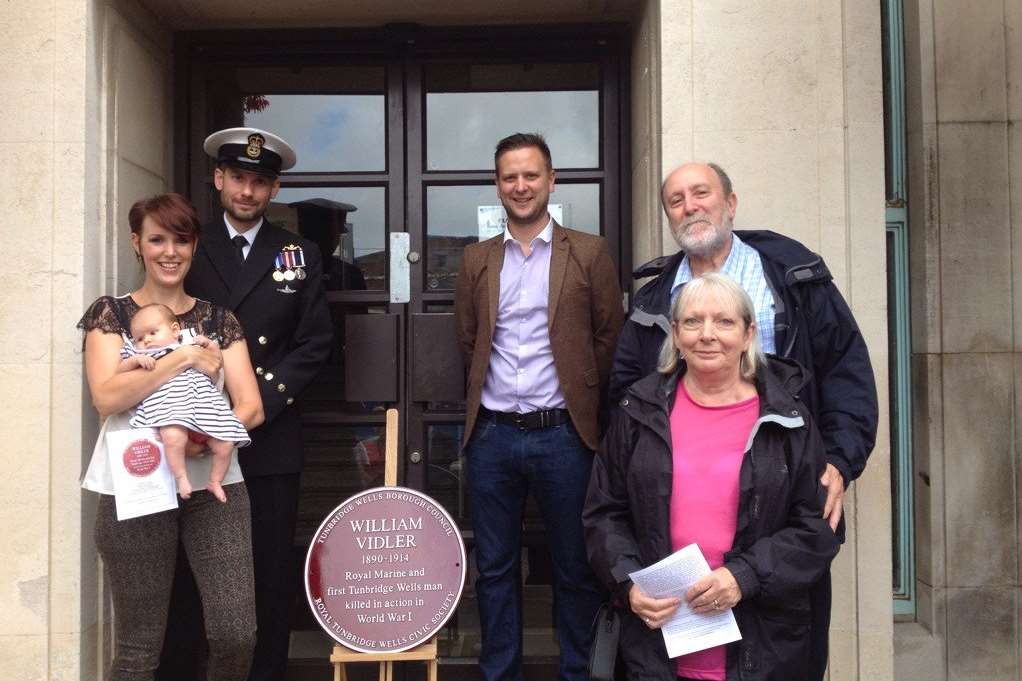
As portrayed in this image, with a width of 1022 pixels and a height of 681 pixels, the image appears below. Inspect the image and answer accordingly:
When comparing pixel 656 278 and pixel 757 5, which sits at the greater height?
pixel 757 5

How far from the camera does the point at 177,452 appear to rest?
296 cm

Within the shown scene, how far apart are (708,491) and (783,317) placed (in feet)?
2.72

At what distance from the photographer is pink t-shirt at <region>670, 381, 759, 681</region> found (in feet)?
8.46

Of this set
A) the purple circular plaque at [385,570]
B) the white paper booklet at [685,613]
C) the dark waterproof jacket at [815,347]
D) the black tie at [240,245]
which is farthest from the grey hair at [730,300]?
the black tie at [240,245]

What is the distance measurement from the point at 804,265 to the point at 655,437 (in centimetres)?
95

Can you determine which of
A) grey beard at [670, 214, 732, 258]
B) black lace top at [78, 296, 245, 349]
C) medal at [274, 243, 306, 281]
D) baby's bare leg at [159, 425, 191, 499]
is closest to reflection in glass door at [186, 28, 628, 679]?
medal at [274, 243, 306, 281]

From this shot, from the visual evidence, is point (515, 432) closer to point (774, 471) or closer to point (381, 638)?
point (381, 638)

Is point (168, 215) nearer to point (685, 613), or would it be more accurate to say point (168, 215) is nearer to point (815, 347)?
point (685, 613)

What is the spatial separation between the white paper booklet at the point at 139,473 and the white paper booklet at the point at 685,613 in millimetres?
1606

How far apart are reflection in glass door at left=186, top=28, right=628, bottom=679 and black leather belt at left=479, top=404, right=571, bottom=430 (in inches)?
35.2

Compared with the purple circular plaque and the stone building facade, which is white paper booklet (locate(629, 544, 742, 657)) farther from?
the stone building facade

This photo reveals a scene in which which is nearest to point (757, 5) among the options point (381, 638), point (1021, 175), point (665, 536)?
point (1021, 175)

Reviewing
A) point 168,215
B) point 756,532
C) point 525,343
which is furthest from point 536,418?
point 168,215

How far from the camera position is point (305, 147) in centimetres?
465
